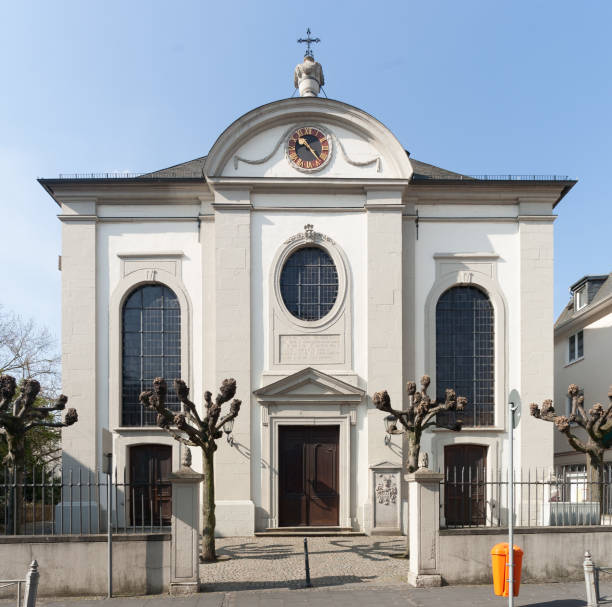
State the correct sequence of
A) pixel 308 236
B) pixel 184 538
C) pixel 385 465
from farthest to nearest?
pixel 308 236 < pixel 385 465 < pixel 184 538

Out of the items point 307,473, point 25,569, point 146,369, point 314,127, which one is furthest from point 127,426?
point 314,127

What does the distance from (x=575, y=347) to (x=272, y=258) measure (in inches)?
556

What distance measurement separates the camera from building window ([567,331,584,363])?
26609 mm

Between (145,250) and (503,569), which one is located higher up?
(145,250)

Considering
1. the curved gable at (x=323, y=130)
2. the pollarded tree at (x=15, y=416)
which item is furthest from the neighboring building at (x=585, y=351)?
the pollarded tree at (x=15, y=416)

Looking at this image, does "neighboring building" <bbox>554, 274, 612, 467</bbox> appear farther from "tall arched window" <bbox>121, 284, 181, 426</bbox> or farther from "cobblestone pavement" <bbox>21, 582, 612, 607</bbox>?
"tall arched window" <bbox>121, 284, 181, 426</bbox>

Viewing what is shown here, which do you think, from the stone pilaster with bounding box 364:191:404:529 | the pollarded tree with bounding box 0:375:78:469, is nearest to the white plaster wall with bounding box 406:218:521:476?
the stone pilaster with bounding box 364:191:404:529

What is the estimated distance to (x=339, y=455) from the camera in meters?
18.7

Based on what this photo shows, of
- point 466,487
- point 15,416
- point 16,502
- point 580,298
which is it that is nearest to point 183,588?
point 16,502

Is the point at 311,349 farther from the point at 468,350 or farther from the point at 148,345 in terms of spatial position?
the point at 148,345

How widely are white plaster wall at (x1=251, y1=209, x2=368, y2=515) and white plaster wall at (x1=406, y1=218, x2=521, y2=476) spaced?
1682 millimetres

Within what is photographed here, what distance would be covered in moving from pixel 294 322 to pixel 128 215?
5690mm

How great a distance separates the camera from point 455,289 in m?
20.1

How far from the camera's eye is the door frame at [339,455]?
60.1 ft
